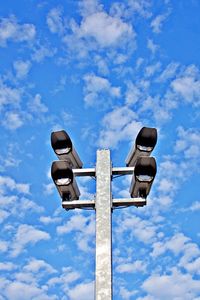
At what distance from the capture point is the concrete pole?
3836 mm

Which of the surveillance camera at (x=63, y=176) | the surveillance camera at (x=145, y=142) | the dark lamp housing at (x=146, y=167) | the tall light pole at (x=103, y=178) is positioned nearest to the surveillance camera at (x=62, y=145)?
the tall light pole at (x=103, y=178)

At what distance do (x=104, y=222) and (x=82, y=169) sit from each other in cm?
73

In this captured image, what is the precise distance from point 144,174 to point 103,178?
0.33 meters

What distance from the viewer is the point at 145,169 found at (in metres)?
4.41

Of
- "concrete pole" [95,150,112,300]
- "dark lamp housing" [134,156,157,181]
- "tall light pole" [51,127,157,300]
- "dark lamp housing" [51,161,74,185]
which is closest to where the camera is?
"concrete pole" [95,150,112,300]

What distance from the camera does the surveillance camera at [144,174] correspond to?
174 inches

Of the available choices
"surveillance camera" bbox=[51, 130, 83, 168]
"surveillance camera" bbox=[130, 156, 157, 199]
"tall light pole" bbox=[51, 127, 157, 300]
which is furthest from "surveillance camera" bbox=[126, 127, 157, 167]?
"surveillance camera" bbox=[51, 130, 83, 168]

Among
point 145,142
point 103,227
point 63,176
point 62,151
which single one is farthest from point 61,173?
point 145,142

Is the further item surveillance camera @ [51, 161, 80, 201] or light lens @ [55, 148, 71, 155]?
light lens @ [55, 148, 71, 155]

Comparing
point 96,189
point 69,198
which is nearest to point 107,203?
point 96,189

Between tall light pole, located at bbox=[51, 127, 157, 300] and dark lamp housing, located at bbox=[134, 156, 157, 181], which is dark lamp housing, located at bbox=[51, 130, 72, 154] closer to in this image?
tall light pole, located at bbox=[51, 127, 157, 300]

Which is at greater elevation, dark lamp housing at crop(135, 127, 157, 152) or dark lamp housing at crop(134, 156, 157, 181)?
dark lamp housing at crop(135, 127, 157, 152)

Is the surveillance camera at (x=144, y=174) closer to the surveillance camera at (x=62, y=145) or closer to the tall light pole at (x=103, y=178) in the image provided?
the tall light pole at (x=103, y=178)

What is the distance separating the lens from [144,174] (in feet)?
14.6
